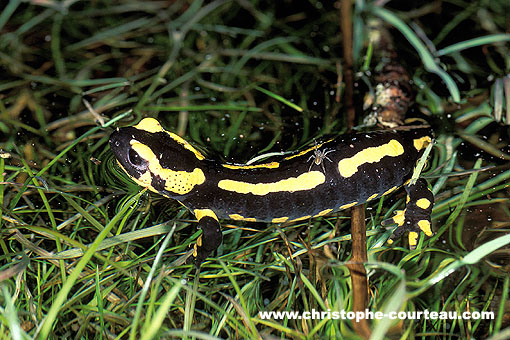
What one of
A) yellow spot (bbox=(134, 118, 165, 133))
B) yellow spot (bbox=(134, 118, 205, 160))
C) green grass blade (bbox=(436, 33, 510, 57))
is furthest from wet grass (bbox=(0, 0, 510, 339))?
yellow spot (bbox=(134, 118, 165, 133))

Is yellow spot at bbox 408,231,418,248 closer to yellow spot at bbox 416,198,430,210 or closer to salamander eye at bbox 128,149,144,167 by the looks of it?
yellow spot at bbox 416,198,430,210

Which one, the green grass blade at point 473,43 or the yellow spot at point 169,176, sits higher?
the green grass blade at point 473,43

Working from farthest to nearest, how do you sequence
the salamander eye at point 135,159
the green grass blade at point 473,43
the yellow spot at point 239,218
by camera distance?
the green grass blade at point 473,43, the yellow spot at point 239,218, the salamander eye at point 135,159

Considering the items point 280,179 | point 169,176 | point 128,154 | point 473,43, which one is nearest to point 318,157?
point 280,179

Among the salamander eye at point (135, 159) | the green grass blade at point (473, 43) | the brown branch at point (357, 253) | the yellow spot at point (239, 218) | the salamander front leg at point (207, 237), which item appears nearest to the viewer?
the brown branch at point (357, 253)

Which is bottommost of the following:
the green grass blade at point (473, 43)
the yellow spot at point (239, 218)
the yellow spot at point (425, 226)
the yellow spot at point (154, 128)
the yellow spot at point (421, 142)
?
the yellow spot at point (239, 218)

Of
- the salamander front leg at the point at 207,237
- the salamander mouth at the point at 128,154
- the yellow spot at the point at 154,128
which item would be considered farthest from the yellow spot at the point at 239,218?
the salamander mouth at the point at 128,154

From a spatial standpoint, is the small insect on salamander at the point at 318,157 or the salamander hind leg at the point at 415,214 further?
the small insect on salamander at the point at 318,157

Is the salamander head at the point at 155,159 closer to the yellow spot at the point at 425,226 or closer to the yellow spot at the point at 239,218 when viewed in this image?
the yellow spot at the point at 239,218
